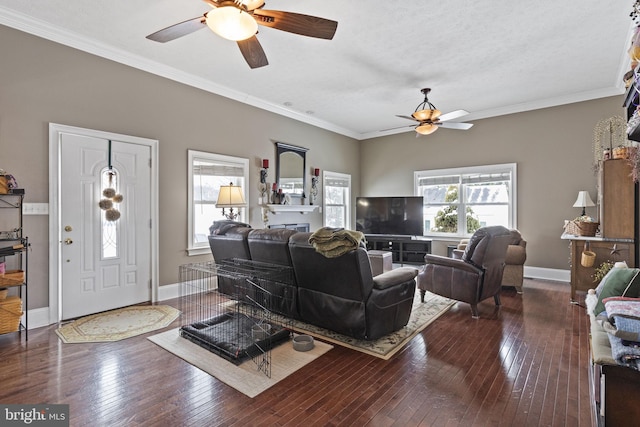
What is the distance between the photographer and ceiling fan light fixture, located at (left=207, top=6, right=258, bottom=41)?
7.52ft

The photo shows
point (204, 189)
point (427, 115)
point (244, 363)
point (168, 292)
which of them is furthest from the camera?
point (204, 189)

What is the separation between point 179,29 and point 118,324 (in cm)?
309

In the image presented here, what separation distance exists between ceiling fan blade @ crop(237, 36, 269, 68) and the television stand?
473cm

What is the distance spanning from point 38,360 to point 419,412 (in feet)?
10.2

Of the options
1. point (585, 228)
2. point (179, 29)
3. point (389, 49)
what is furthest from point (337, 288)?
point (585, 228)

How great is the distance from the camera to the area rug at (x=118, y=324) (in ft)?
10.4

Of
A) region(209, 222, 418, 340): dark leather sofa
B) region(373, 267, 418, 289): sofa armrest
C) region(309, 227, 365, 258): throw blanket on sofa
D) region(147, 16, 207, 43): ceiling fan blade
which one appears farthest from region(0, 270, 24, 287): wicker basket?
region(373, 267, 418, 289): sofa armrest

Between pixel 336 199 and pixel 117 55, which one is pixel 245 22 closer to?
pixel 117 55

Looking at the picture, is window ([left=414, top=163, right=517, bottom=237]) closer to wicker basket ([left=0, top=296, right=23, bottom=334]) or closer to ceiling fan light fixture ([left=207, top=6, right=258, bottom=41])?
ceiling fan light fixture ([left=207, top=6, right=258, bottom=41])

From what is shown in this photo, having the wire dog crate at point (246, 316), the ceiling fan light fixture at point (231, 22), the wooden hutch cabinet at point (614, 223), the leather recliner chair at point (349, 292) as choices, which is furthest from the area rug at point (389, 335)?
the ceiling fan light fixture at point (231, 22)

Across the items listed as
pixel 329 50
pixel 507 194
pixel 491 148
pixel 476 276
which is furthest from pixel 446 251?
pixel 329 50

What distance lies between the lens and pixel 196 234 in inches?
192

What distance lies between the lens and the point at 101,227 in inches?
153

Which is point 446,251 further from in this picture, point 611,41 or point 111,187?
point 111,187
